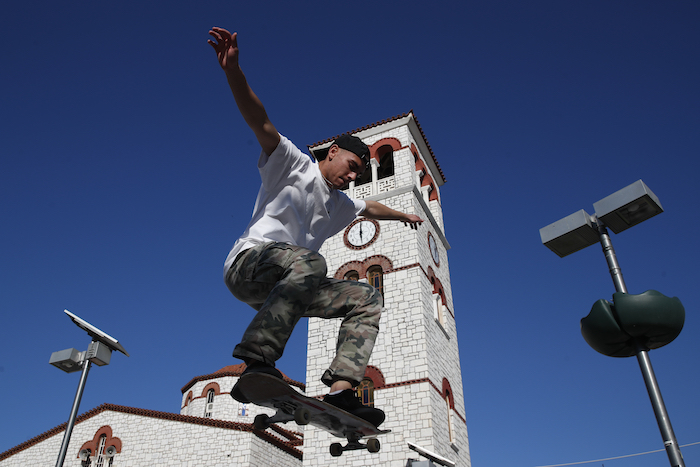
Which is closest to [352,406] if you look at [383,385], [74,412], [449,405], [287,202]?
[287,202]

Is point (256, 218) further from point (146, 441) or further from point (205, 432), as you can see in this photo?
point (146, 441)

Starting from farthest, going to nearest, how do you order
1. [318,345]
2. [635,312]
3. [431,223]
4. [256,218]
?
[431,223] → [318,345] → [635,312] → [256,218]

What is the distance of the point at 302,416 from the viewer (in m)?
2.64

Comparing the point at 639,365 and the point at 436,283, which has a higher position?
the point at 436,283

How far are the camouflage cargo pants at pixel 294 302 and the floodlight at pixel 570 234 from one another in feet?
9.01

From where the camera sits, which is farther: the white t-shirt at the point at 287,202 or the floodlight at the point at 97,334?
the floodlight at the point at 97,334

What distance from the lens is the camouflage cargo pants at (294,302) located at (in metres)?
2.58

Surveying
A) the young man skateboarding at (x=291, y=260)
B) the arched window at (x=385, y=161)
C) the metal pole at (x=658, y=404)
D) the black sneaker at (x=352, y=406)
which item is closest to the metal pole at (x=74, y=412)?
the young man skateboarding at (x=291, y=260)

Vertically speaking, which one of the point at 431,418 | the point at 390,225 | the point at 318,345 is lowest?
the point at 431,418

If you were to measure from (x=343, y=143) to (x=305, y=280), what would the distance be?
1111 mm

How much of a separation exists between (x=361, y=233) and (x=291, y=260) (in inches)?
601

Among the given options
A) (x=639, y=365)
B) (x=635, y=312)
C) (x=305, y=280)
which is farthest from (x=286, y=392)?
(x=639, y=365)

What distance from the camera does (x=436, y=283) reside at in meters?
17.9

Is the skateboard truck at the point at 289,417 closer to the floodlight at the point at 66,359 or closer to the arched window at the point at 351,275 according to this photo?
the floodlight at the point at 66,359
